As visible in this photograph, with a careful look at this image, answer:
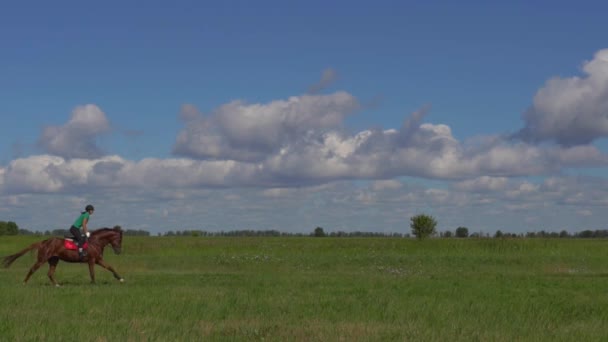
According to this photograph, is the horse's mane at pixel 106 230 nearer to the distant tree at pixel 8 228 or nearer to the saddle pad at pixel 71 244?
the saddle pad at pixel 71 244

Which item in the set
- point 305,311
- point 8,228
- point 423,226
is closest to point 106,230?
point 305,311

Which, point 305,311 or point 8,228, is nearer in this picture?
point 305,311

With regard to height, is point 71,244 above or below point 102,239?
below

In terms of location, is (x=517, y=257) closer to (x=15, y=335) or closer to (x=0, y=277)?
(x=0, y=277)

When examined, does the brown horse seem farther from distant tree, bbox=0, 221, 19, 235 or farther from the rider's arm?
distant tree, bbox=0, 221, 19, 235

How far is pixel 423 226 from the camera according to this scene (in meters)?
98.8

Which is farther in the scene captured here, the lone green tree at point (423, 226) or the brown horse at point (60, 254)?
the lone green tree at point (423, 226)

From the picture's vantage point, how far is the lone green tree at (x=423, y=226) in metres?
98.2

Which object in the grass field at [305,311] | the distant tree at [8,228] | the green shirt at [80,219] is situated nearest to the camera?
the grass field at [305,311]

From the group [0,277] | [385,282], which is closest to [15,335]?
[385,282]

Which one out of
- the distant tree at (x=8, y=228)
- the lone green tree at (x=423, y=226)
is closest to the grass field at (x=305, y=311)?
the lone green tree at (x=423, y=226)

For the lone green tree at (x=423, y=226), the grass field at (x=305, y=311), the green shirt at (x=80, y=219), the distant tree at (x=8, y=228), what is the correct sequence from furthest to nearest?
the distant tree at (x=8, y=228) → the lone green tree at (x=423, y=226) → the green shirt at (x=80, y=219) → the grass field at (x=305, y=311)

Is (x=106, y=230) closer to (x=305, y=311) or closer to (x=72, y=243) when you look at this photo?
(x=72, y=243)

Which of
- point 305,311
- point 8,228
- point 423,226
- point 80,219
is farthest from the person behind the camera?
point 8,228
